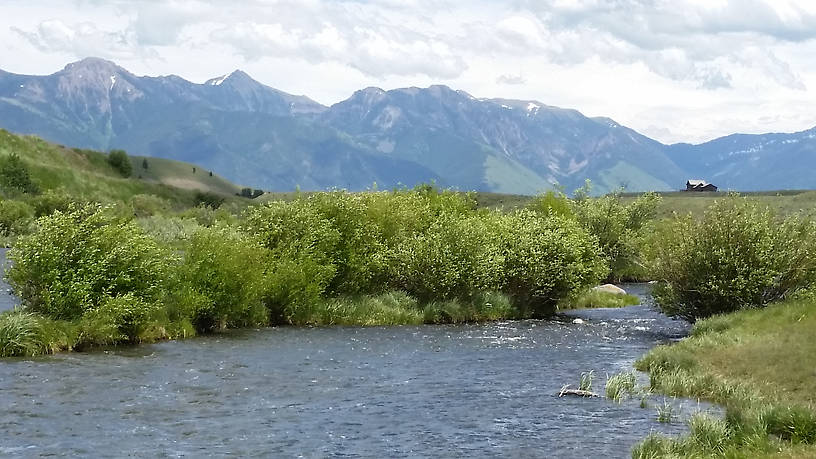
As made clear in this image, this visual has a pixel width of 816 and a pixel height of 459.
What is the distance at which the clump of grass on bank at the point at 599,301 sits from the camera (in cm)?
7638

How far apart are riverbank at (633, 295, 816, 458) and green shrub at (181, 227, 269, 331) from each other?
24.5 m

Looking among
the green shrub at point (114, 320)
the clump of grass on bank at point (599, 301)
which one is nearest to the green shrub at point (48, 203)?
the clump of grass on bank at point (599, 301)

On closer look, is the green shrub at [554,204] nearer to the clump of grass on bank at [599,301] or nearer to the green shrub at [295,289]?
the clump of grass on bank at [599,301]

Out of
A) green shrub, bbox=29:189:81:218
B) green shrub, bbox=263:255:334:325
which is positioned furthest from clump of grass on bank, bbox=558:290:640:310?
green shrub, bbox=29:189:81:218

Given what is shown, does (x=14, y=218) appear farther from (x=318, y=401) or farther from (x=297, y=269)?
(x=318, y=401)

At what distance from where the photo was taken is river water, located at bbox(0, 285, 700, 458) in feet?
83.1

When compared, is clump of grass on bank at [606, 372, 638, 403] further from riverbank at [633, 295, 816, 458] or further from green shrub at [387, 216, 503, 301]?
green shrub at [387, 216, 503, 301]

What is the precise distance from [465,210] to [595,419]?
5795cm

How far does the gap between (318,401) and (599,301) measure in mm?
52176

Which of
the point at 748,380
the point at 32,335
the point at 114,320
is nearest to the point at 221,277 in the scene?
Answer: the point at 114,320

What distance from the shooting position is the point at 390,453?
24.8 metres

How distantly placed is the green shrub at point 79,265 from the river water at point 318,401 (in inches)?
132

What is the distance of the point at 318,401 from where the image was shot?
32.1 meters

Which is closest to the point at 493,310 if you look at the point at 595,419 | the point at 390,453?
the point at 595,419
